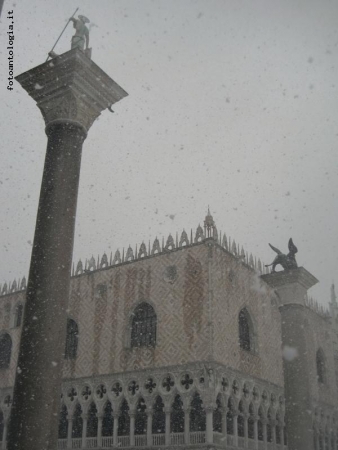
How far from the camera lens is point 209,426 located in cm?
1570

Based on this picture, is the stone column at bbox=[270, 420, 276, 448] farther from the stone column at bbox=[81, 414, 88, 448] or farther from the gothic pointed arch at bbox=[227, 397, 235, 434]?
the stone column at bbox=[81, 414, 88, 448]

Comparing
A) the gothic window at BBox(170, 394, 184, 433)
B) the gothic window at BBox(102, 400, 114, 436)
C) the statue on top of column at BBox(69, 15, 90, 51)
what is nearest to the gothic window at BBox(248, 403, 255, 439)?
the gothic window at BBox(170, 394, 184, 433)

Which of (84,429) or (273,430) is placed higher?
(273,430)

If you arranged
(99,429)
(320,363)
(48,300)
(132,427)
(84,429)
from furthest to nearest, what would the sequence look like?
(320,363) → (84,429) → (99,429) → (132,427) → (48,300)

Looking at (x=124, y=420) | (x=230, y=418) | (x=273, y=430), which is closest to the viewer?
(x=230, y=418)

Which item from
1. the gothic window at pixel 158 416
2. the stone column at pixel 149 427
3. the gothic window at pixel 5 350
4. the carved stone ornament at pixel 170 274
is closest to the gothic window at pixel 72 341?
the gothic window at pixel 5 350

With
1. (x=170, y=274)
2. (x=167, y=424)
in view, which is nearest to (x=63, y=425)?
(x=167, y=424)

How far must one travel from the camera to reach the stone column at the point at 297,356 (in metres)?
8.47

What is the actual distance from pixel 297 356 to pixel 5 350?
647 inches

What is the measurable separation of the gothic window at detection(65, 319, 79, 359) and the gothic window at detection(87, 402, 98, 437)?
1.94 m

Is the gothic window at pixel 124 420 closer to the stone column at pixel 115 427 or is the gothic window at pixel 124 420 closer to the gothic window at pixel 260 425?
the stone column at pixel 115 427

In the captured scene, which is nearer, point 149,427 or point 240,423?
point 149,427

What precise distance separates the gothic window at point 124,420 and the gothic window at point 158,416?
110 cm

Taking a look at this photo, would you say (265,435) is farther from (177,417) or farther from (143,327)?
(143,327)
